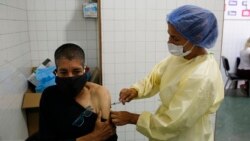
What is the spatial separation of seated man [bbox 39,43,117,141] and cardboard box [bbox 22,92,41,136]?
983 mm

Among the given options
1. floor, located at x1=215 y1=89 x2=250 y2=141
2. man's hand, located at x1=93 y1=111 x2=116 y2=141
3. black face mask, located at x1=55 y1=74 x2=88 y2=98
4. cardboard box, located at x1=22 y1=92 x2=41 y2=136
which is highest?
black face mask, located at x1=55 y1=74 x2=88 y2=98

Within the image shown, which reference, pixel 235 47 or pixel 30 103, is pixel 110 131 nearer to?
pixel 30 103

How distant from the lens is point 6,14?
2.02 metres

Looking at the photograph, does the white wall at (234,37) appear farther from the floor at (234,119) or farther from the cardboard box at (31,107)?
the cardboard box at (31,107)

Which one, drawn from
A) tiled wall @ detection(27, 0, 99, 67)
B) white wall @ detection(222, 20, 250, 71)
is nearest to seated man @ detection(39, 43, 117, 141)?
tiled wall @ detection(27, 0, 99, 67)

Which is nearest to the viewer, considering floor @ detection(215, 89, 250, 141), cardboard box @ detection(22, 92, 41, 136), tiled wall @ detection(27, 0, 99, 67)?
cardboard box @ detection(22, 92, 41, 136)

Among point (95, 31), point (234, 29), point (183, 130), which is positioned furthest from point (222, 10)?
point (234, 29)

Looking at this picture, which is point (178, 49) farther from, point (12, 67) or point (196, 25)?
point (12, 67)

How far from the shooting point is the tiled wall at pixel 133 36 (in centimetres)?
236

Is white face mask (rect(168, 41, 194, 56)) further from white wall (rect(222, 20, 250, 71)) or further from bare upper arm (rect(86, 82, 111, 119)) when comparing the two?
white wall (rect(222, 20, 250, 71))

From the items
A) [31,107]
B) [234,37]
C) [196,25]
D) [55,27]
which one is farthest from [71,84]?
[234,37]

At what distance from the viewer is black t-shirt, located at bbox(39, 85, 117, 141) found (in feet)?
4.52

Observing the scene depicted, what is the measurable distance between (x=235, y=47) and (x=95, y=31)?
367 centimetres

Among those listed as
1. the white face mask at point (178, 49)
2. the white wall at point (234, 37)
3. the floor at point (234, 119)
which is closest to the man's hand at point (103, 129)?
the white face mask at point (178, 49)
